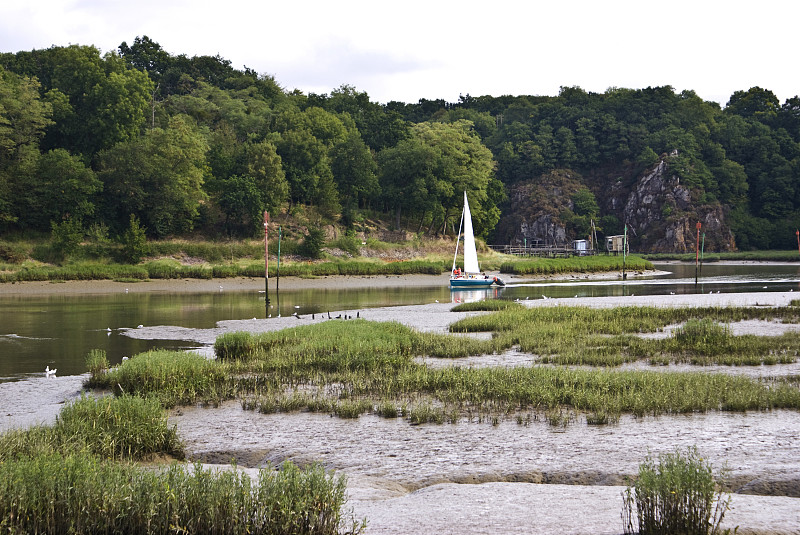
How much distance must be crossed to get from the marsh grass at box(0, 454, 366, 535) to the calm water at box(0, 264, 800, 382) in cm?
1798

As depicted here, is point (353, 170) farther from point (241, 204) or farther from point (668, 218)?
point (668, 218)

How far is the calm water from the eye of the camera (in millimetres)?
30719

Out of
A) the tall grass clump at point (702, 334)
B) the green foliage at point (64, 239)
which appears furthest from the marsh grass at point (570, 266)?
the tall grass clump at point (702, 334)

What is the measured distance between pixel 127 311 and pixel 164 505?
145ft

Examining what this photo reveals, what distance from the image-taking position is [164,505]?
9086 mm

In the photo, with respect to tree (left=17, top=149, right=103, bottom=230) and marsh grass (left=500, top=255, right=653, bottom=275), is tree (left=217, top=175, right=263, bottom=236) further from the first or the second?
marsh grass (left=500, top=255, right=653, bottom=275)

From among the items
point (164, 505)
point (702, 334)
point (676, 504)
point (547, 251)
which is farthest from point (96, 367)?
point (547, 251)

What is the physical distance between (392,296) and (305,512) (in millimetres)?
56707

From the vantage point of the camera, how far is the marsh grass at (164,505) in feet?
29.2

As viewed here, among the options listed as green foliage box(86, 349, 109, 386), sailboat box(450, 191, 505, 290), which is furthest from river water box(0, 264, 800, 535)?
sailboat box(450, 191, 505, 290)

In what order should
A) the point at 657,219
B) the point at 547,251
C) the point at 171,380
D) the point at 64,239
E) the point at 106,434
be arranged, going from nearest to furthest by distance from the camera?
the point at 106,434 < the point at 171,380 < the point at 64,239 < the point at 547,251 < the point at 657,219

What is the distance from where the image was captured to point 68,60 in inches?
4003

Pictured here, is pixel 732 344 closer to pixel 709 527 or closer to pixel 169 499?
pixel 709 527

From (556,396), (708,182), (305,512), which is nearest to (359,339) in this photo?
(556,396)
